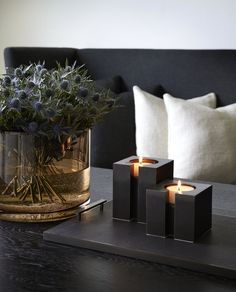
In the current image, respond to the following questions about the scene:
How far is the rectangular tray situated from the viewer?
994 millimetres

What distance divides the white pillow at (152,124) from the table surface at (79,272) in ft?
4.67

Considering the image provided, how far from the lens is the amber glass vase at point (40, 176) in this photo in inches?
47.4

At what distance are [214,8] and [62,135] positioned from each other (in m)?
1.82

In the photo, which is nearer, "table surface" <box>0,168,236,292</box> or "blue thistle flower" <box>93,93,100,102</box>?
"table surface" <box>0,168,236,292</box>

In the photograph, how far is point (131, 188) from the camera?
1.21m

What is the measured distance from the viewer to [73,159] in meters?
1.25

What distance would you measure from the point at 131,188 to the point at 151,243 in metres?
0.17

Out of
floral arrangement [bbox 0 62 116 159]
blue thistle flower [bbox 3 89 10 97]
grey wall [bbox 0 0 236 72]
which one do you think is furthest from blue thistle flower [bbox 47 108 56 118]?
grey wall [bbox 0 0 236 72]

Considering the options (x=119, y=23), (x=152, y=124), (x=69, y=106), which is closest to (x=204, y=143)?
(x=152, y=124)

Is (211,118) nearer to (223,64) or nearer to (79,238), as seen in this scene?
(223,64)

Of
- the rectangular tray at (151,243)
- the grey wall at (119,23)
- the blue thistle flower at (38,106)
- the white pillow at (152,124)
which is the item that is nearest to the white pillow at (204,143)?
the white pillow at (152,124)

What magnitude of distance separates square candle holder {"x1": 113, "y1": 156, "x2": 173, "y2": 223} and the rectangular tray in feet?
0.08

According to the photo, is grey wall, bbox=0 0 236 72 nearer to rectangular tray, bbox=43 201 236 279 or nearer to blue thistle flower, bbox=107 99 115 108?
blue thistle flower, bbox=107 99 115 108

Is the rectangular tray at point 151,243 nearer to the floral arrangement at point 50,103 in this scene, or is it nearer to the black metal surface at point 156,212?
the black metal surface at point 156,212
